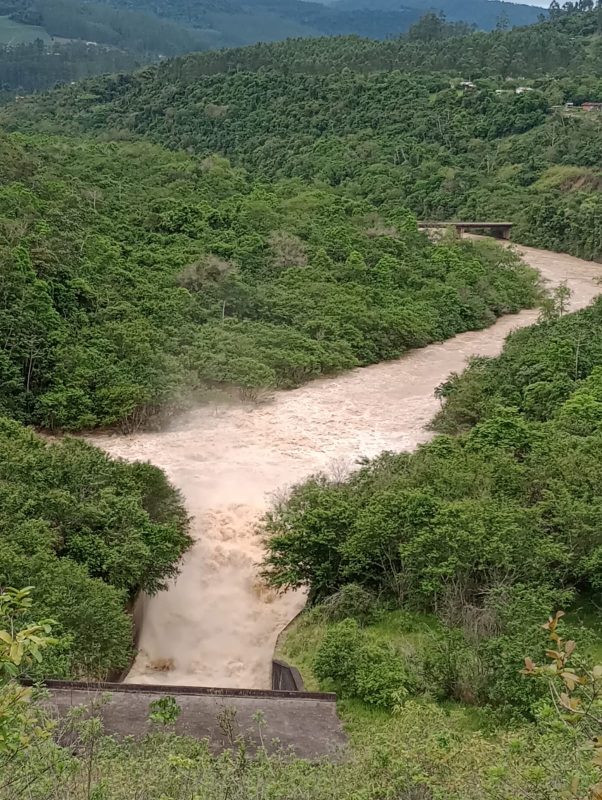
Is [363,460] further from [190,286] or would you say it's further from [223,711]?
[190,286]

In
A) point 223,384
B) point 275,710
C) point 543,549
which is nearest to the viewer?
point 275,710

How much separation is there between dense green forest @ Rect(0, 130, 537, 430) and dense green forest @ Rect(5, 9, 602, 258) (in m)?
8.87

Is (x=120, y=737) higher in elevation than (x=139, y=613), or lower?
higher

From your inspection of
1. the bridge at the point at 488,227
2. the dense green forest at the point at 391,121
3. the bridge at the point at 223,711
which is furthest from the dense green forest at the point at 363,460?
the bridge at the point at 488,227

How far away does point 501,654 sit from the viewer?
12250 millimetres

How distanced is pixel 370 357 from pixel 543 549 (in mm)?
17732

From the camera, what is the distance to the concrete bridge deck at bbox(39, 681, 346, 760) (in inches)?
445

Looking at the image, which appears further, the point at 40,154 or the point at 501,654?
the point at 40,154

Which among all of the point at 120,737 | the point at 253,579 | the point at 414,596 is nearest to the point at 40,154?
the point at 253,579

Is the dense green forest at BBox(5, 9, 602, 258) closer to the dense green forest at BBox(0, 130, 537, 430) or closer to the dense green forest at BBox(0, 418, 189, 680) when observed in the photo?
the dense green forest at BBox(0, 130, 537, 430)

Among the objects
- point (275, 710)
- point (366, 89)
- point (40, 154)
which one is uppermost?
point (366, 89)

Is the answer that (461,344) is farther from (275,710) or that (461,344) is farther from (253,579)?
Answer: (275,710)

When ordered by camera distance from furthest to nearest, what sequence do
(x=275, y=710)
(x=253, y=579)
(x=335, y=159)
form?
(x=335, y=159)
(x=253, y=579)
(x=275, y=710)

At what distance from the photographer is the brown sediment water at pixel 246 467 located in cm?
1666
